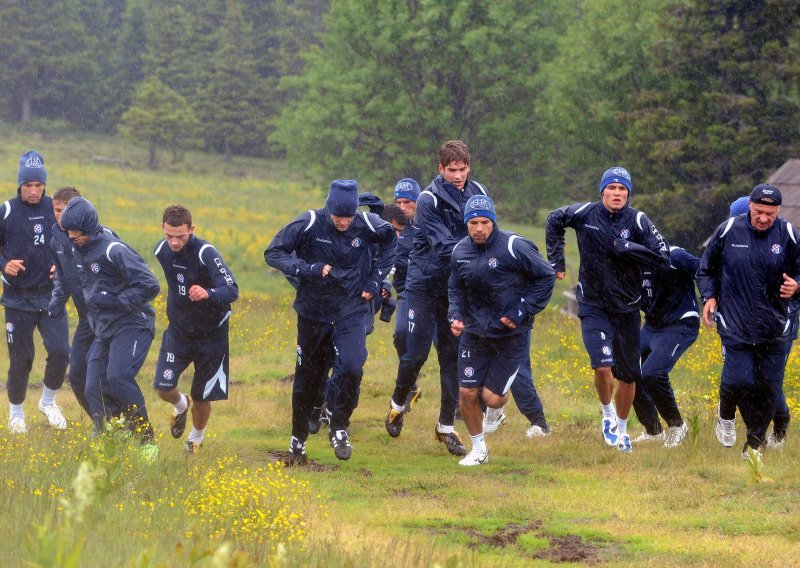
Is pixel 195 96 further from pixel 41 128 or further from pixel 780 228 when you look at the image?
pixel 780 228

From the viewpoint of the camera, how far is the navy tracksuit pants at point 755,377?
967cm

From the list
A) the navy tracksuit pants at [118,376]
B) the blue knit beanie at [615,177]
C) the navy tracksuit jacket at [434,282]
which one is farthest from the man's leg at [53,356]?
the blue knit beanie at [615,177]

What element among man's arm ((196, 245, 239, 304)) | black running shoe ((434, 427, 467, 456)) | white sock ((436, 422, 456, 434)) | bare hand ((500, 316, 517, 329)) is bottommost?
black running shoe ((434, 427, 467, 456))

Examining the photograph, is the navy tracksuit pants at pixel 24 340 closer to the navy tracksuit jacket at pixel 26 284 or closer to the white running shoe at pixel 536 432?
the navy tracksuit jacket at pixel 26 284

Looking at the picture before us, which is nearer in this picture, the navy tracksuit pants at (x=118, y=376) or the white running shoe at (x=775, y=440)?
the navy tracksuit pants at (x=118, y=376)

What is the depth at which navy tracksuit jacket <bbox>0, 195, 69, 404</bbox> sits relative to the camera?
453 inches

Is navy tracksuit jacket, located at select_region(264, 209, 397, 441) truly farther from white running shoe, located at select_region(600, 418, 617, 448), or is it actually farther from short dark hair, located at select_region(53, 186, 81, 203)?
white running shoe, located at select_region(600, 418, 617, 448)

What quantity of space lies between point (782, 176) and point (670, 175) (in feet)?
16.9

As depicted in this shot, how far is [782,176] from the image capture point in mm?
23828

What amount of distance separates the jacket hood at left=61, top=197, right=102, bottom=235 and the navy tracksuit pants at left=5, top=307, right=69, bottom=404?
236 cm

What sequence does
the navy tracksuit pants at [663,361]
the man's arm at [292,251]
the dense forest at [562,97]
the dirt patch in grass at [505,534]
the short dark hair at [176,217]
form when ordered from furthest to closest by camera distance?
the dense forest at [562,97] < the navy tracksuit pants at [663,361] < the short dark hair at [176,217] < the man's arm at [292,251] < the dirt patch in grass at [505,534]

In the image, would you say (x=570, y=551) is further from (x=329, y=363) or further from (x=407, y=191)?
(x=407, y=191)

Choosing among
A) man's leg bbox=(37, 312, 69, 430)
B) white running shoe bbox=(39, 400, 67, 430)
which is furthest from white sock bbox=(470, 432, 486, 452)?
white running shoe bbox=(39, 400, 67, 430)

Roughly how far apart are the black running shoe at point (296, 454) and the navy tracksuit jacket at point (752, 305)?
12.0 ft
